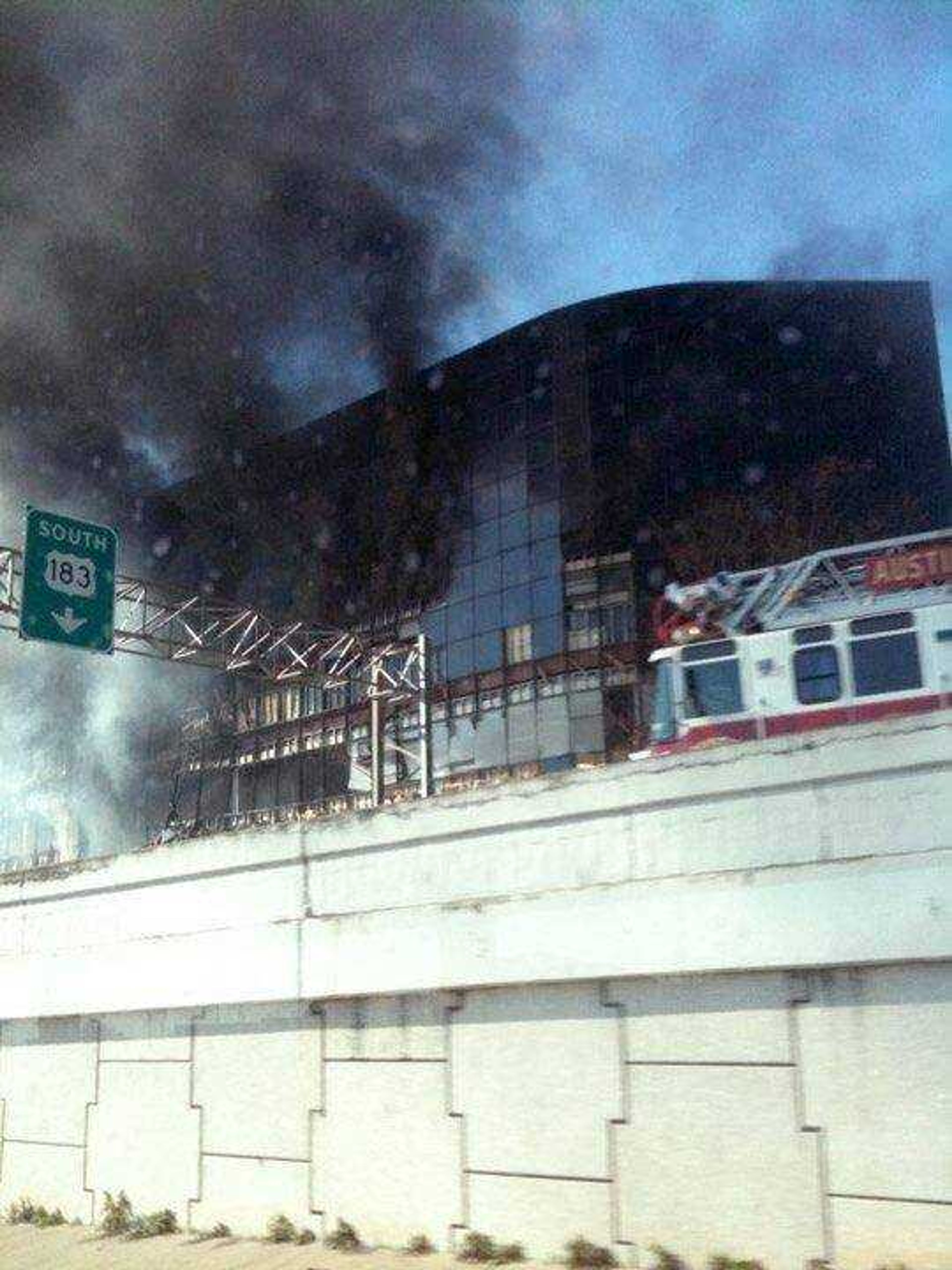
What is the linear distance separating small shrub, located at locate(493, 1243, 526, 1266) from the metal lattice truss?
45.5 feet

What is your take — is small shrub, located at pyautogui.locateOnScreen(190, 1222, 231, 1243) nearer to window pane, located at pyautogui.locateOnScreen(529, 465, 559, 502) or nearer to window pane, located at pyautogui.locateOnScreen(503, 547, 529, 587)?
window pane, located at pyautogui.locateOnScreen(503, 547, 529, 587)

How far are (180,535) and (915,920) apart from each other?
112 feet

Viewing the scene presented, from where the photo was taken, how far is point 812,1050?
19.7 feet

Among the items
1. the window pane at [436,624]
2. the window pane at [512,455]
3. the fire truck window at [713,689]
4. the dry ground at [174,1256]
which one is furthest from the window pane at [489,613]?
the dry ground at [174,1256]

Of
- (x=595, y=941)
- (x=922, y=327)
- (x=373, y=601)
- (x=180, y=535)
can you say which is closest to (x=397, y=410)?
(x=373, y=601)

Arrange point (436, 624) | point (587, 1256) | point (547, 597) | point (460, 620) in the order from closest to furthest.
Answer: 1. point (587, 1256)
2. point (547, 597)
3. point (460, 620)
4. point (436, 624)

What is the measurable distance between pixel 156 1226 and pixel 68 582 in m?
11.5

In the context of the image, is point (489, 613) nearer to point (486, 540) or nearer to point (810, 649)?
point (486, 540)

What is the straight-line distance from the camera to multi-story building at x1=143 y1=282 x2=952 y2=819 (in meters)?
30.9

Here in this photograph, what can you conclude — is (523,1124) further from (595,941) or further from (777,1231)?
(777,1231)

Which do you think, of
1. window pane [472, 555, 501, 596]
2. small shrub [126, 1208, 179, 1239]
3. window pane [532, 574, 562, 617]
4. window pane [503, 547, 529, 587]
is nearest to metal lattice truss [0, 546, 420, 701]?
window pane [532, 574, 562, 617]

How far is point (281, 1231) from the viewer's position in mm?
8055

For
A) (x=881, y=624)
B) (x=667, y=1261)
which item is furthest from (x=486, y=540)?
(x=667, y=1261)

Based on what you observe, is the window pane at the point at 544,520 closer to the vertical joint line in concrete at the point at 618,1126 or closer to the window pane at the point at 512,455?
the window pane at the point at 512,455
